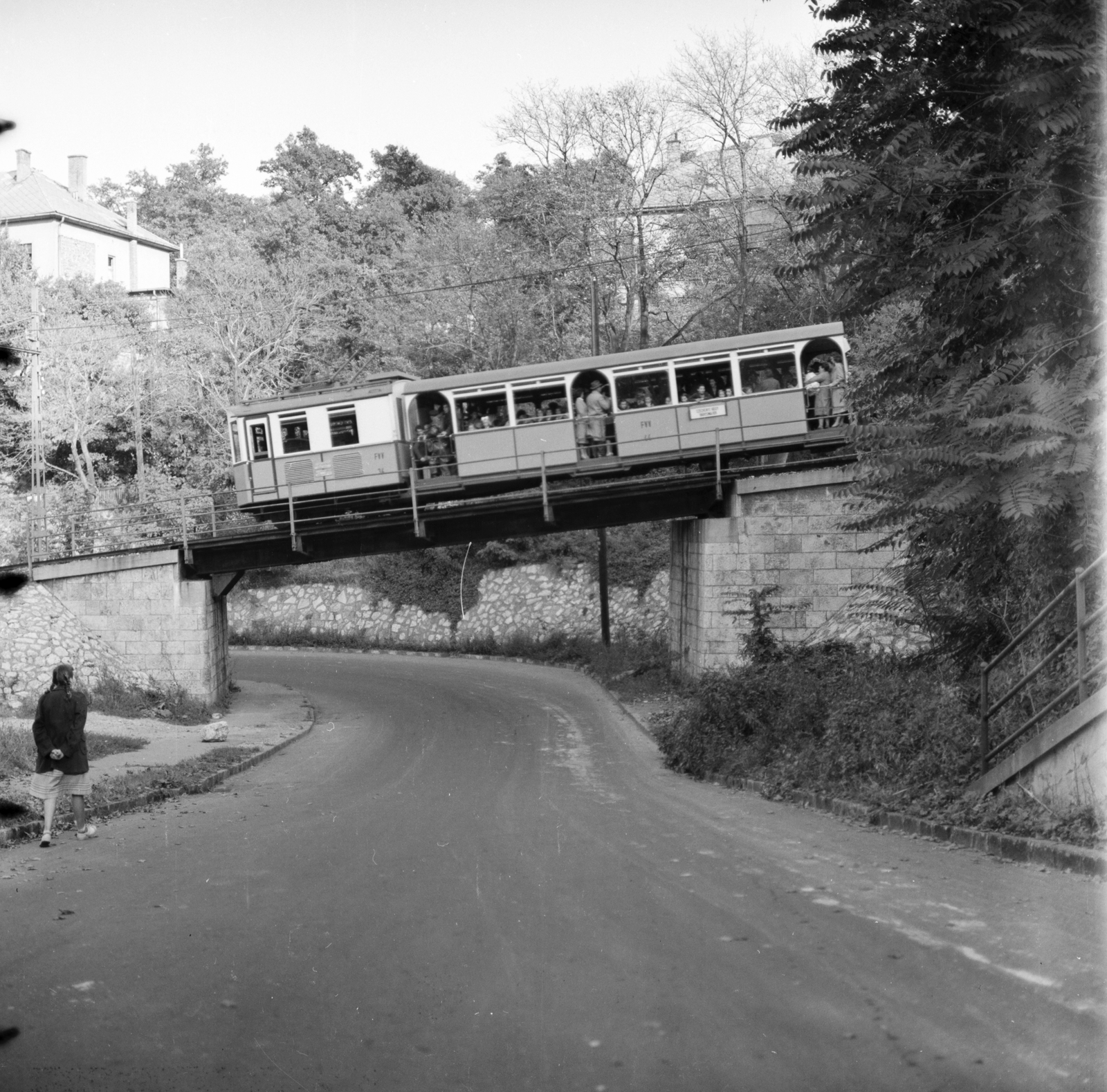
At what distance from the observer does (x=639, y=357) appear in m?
27.5

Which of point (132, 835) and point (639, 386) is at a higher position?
point (639, 386)

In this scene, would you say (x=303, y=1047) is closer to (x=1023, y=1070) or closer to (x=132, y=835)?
(x=1023, y=1070)

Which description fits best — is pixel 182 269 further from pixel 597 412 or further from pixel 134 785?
pixel 134 785

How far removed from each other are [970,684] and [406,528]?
17.3 m

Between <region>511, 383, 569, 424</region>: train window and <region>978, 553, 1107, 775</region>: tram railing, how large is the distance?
1611cm

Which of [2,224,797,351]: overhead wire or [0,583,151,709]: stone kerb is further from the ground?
[2,224,797,351]: overhead wire

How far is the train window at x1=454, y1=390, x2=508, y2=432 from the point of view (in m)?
28.2

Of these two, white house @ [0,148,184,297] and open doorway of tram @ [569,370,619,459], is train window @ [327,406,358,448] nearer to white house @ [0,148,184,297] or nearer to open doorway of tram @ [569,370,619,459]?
open doorway of tram @ [569,370,619,459]

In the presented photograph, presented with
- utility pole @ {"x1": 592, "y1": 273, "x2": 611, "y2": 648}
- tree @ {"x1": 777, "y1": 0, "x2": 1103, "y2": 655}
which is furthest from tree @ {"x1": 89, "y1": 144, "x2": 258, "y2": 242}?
tree @ {"x1": 777, "y1": 0, "x2": 1103, "y2": 655}

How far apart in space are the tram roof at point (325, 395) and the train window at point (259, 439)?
313mm

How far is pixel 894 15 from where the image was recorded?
36.7 feet

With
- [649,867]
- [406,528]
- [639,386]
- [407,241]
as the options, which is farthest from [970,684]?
[407,241]

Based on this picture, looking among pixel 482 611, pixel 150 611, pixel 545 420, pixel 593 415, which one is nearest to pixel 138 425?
pixel 482 611

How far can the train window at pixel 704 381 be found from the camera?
27312 millimetres
